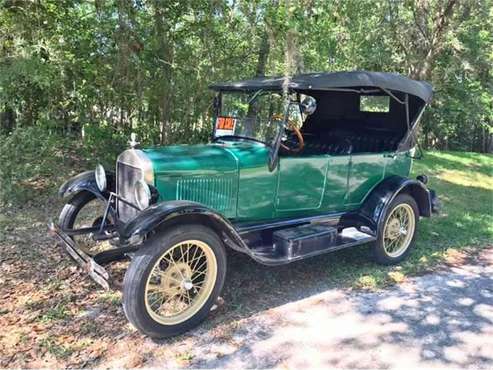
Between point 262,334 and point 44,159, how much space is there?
489cm

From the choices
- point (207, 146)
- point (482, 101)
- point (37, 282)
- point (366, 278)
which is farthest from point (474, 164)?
point (37, 282)

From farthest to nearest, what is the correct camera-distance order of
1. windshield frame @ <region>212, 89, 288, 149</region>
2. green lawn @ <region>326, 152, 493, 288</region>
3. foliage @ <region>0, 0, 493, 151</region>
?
foliage @ <region>0, 0, 493, 151</region> → green lawn @ <region>326, 152, 493, 288</region> → windshield frame @ <region>212, 89, 288, 149</region>

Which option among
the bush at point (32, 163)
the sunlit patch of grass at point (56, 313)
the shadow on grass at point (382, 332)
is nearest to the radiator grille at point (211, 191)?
the shadow on grass at point (382, 332)

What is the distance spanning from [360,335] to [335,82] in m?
2.04

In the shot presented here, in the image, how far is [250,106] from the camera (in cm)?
399

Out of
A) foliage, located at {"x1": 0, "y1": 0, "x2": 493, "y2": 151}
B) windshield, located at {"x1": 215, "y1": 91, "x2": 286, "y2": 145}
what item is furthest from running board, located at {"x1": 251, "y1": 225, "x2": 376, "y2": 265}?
foliage, located at {"x1": 0, "y1": 0, "x2": 493, "y2": 151}

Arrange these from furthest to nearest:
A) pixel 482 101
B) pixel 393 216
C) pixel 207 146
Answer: pixel 482 101
pixel 393 216
pixel 207 146

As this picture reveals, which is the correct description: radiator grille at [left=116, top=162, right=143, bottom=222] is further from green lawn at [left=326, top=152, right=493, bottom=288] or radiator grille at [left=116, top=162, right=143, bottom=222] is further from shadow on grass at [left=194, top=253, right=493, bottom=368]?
green lawn at [left=326, top=152, right=493, bottom=288]

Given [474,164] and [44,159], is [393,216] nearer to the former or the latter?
[44,159]

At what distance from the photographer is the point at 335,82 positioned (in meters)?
3.74

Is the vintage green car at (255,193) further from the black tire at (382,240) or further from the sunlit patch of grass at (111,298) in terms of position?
the sunlit patch of grass at (111,298)

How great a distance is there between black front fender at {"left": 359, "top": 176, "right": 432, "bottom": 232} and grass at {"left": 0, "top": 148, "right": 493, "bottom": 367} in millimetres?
479

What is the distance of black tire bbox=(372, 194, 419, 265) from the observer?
14.1 ft

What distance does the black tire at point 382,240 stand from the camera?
4293 mm
